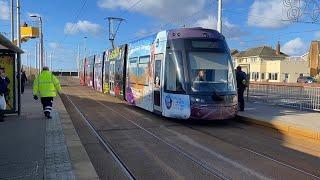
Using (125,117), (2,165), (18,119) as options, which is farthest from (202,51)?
(2,165)

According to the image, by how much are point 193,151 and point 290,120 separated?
613cm

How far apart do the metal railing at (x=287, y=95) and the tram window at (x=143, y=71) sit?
6.49 m

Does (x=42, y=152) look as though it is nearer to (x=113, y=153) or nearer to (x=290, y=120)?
(x=113, y=153)

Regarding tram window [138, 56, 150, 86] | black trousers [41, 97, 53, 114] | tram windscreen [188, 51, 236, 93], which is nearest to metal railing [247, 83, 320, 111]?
tram windscreen [188, 51, 236, 93]

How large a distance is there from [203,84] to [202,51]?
3.89ft

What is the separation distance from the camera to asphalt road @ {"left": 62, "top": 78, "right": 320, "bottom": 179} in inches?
333

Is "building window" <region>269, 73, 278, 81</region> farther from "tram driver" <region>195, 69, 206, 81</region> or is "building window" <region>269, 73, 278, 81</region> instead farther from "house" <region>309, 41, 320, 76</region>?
"tram driver" <region>195, 69, 206, 81</region>

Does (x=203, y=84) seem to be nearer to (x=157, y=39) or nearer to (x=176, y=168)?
(x=157, y=39)

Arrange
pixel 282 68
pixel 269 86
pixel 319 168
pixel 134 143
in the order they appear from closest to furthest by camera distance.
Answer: pixel 319 168 < pixel 134 143 < pixel 269 86 < pixel 282 68

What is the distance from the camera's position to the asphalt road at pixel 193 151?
8.45 metres

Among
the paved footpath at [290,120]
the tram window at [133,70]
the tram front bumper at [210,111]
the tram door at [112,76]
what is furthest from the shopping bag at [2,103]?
the tram door at [112,76]

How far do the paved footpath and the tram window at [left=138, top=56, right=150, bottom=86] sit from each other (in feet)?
12.9

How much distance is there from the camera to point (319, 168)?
8984 mm

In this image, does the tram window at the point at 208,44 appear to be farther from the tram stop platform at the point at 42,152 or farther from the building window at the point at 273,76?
the building window at the point at 273,76
